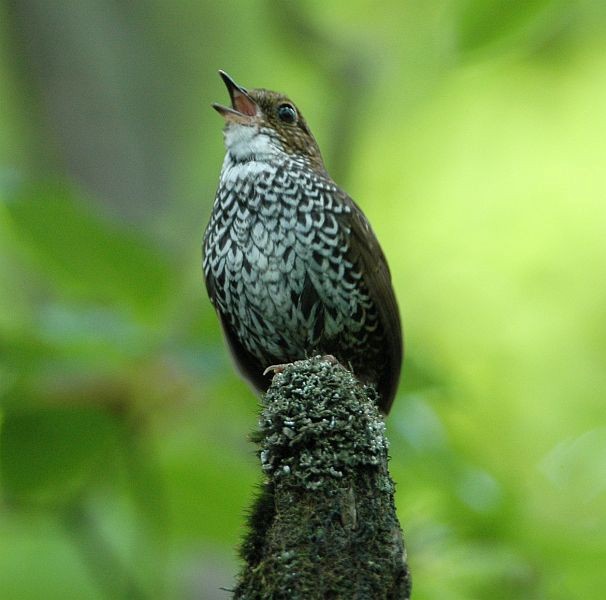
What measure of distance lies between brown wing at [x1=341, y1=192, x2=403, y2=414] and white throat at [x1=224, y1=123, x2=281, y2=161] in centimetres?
47

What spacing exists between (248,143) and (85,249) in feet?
6.19

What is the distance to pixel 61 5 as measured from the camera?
7.09 m

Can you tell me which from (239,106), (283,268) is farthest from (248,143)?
(283,268)

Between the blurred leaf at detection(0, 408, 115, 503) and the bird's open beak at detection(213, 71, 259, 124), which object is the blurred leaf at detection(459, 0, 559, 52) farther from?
the bird's open beak at detection(213, 71, 259, 124)

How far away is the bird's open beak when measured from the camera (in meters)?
5.12

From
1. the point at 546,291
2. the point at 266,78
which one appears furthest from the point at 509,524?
the point at 266,78

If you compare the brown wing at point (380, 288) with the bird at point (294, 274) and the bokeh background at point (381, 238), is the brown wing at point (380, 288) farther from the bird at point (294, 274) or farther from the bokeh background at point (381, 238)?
the bokeh background at point (381, 238)

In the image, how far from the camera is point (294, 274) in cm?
457

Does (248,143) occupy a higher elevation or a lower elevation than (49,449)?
higher

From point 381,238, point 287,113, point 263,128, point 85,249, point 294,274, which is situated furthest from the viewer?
point 381,238

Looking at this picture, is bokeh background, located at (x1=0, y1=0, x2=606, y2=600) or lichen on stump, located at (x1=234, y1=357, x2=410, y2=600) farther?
bokeh background, located at (x1=0, y1=0, x2=606, y2=600)

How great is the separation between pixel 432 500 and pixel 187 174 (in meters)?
4.53

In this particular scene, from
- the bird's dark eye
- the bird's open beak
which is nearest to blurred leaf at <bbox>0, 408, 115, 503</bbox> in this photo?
the bird's open beak

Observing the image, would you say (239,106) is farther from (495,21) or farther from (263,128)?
(495,21)
